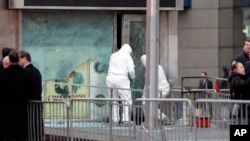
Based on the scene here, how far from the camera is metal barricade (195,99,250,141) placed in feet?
39.9

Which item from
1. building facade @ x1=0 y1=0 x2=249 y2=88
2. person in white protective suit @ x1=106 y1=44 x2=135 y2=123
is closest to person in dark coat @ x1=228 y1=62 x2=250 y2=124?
person in white protective suit @ x1=106 y1=44 x2=135 y2=123

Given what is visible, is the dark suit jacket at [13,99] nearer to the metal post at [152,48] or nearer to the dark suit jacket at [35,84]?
the dark suit jacket at [35,84]

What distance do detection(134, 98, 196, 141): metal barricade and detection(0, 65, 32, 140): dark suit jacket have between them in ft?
6.00

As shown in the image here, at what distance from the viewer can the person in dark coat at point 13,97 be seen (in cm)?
1333

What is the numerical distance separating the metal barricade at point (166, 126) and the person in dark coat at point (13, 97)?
1.83 metres

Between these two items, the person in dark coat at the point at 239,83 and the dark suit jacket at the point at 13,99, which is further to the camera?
the dark suit jacket at the point at 13,99

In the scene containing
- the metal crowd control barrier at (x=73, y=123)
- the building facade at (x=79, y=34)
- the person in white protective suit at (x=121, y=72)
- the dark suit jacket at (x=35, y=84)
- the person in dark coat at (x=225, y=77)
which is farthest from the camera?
the person in dark coat at (x=225, y=77)

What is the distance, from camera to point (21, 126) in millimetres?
13477

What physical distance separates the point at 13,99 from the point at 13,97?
0.11 ft

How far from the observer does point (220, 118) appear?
483 inches

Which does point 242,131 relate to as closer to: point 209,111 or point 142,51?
point 209,111

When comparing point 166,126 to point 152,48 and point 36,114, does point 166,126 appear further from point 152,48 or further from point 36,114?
point 152,48

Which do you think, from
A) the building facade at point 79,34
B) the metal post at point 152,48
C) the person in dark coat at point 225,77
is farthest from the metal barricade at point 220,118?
the person in dark coat at point 225,77

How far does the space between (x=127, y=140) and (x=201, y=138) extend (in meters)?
2.08
